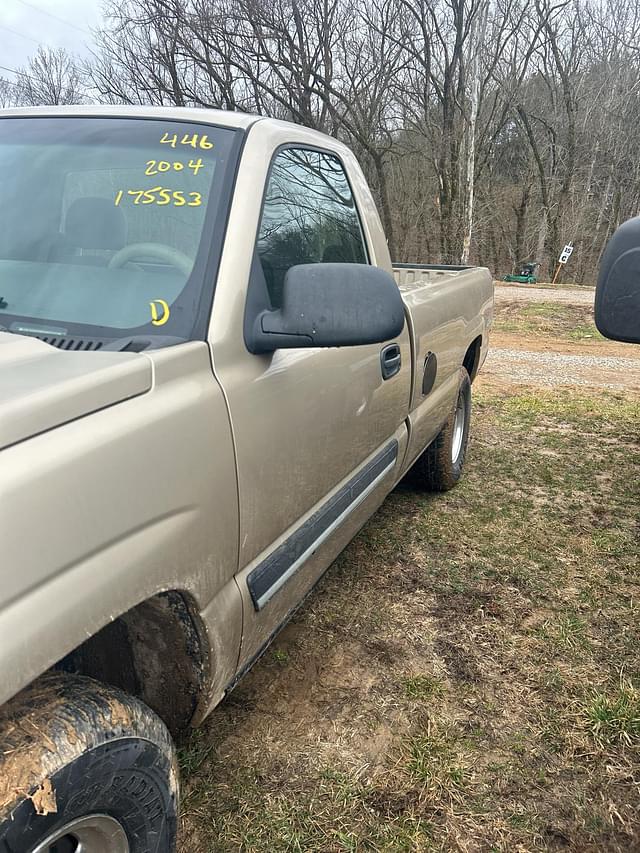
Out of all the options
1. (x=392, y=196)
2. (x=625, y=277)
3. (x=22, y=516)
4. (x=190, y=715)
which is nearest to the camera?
(x=22, y=516)

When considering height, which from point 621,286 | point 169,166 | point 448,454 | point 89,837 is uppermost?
point 169,166

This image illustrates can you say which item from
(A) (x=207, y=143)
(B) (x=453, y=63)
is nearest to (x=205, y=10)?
(B) (x=453, y=63)

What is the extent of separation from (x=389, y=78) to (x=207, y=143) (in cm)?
2603

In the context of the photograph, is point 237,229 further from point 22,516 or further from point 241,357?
point 22,516

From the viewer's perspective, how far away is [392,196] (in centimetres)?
3077

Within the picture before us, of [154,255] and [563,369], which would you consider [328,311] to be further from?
[563,369]

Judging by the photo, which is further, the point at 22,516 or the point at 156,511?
the point at 156,511

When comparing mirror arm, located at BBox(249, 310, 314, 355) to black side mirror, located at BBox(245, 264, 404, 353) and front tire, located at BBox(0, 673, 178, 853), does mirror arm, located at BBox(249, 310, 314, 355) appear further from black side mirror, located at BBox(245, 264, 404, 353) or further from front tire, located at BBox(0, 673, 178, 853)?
front tire, located at BBox(0, 673, 178, 853)

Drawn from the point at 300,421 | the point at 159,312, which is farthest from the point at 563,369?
the point at 159,312

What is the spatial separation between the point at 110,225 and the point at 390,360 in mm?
1233

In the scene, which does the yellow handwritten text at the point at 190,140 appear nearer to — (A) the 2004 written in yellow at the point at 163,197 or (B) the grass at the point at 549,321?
(A) the 2004 written in yellow at the point at 163,197

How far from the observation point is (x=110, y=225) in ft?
6.43

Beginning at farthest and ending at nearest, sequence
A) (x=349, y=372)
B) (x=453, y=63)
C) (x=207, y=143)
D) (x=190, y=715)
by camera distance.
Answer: (x=453, y=63)
(x=349, y=372)
(x=207, y=143)
(x=190, y=715)

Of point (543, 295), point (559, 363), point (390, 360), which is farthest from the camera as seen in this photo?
point (543, 295)
